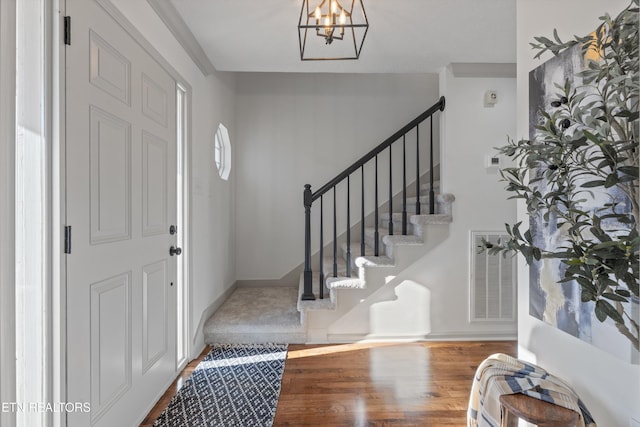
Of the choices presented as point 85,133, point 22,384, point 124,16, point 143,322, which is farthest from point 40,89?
point 143,322

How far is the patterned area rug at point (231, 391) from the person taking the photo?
189 centimetres

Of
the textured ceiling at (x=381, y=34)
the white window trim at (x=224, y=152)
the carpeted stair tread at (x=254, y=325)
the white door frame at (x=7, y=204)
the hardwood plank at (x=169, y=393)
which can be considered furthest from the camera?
the white window trim at (x=224, y=152)

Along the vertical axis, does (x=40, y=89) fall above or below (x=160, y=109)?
below

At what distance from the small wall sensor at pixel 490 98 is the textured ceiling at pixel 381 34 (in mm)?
258

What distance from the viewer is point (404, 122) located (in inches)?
165

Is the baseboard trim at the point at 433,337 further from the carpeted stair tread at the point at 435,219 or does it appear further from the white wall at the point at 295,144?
the white wall at the point at 295,144

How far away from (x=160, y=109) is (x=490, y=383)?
88.2 inches

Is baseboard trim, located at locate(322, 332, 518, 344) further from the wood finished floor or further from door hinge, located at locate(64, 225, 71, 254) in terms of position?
door hinge, located at locate(64, 225, 71, 254)

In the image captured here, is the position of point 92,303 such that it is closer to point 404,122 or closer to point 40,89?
point 40,89

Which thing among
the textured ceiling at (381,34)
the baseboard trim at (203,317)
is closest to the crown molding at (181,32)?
the textured ceiling at (381,34)

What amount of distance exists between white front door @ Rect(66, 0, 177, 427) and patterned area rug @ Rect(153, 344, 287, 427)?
19cm

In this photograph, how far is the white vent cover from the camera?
9.96 ft

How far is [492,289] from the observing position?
3.05m
